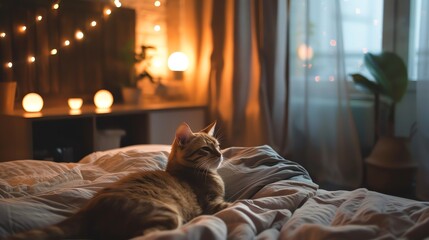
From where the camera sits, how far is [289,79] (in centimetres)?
319

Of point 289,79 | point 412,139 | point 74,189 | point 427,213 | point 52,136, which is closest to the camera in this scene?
point 427,213

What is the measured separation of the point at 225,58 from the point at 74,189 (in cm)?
247

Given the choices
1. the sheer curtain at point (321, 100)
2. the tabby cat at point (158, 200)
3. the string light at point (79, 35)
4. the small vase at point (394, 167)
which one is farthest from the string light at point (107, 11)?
the small vase at point (394, 167)

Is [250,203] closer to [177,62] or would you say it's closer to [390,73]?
[390,73]

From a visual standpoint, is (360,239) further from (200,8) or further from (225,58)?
(200,8)

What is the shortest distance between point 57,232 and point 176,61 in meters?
2.81

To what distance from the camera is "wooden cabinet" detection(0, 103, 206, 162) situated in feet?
8.68

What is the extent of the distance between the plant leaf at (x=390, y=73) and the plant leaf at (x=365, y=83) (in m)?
→ 0.03

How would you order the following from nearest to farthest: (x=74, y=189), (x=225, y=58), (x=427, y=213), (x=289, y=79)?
(x=427, y=213)
(x=74, y=189)
(x=289, y=79)
(x=225, y=58)

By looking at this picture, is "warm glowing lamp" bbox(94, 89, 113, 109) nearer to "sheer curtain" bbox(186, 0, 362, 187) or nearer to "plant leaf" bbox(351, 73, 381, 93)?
"sheer curtain" bbox(186, 0, 362, 187)

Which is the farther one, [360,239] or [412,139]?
[412,139]

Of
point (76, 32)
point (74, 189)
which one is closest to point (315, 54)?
point (76, 32)

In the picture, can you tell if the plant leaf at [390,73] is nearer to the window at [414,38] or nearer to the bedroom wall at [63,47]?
the window at [414,38]

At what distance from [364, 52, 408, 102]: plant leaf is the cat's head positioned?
1718 mm
